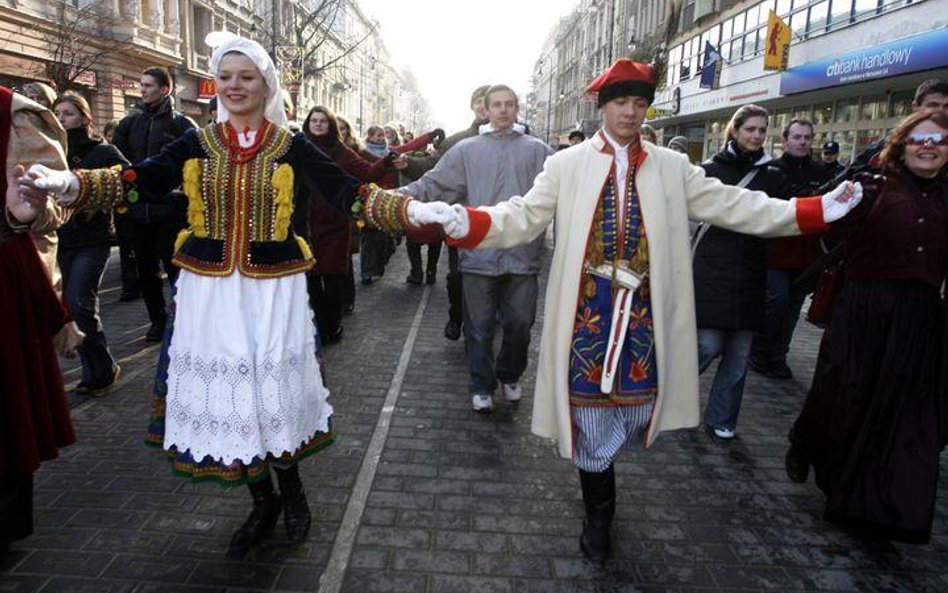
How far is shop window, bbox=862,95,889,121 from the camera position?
17.1m

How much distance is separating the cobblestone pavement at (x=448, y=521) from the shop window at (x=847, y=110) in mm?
16776

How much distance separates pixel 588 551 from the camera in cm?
327

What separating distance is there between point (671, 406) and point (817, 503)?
1.40 m

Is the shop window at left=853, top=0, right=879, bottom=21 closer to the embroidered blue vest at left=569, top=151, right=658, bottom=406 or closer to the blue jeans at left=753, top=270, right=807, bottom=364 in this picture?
the blue jeans at left=753, top=270, right=807, bottom=364

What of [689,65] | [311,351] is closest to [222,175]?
[311,351]

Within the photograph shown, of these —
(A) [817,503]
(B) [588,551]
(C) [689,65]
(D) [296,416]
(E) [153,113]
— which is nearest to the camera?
(D) [296,416]

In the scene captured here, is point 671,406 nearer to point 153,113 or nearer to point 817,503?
point 817,503

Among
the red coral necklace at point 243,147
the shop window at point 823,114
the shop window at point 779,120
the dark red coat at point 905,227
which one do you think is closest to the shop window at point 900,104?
the shop window at point 823,114

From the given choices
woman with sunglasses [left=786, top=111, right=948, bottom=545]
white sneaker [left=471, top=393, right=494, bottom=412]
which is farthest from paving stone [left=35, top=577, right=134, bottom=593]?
woman with sunglasses [left=786, top=111, right=948, bottom=545]

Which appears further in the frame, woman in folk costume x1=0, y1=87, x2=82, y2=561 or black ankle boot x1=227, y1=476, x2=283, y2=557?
black ankle boot x1=227, y1=476, x2=283, y2=557

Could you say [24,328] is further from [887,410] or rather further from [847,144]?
[847,144]

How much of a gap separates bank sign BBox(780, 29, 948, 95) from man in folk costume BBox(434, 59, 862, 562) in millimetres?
13244

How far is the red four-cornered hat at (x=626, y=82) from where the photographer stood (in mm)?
3158

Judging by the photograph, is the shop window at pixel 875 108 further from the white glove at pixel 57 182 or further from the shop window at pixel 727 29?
the white glove at pixel 57 182
